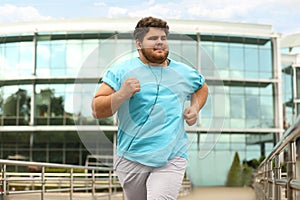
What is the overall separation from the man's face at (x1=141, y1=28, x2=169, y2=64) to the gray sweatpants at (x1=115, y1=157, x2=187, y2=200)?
0.54 metres

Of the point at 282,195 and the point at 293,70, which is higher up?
the point at 293,70

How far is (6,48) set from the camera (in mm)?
38000

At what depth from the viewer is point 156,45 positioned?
3.14 meters

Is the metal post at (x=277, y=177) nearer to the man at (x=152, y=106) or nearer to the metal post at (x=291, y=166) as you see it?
the metal post at (x=291, y=166)

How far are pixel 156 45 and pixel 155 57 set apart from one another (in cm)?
6

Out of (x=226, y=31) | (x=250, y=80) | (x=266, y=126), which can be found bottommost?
(x=266, y=126)

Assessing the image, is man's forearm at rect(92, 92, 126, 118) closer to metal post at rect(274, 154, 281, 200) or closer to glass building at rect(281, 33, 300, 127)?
metal post at rect(274, 154, 281, 200)

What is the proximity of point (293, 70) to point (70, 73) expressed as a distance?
13.7m

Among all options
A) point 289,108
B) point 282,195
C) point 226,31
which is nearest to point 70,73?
point 226,31

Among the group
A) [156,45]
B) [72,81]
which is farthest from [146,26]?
[72,81]

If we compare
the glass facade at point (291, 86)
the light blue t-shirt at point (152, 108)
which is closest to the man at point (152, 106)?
the light blue t-shirt at point (152, 108)

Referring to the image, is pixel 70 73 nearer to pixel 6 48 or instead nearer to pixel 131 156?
pixel 6 48

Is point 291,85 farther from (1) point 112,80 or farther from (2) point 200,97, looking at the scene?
(1) point 112,80

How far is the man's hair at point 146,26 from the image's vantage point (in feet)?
10.4
